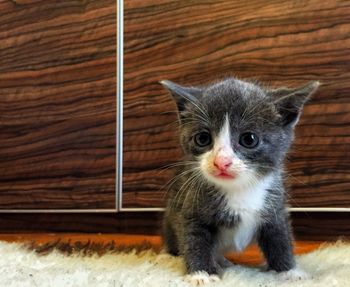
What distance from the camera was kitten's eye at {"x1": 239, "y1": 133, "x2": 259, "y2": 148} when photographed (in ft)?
3.24

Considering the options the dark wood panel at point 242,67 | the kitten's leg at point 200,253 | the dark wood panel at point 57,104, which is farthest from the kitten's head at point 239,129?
the dark wood panel at point 57,104

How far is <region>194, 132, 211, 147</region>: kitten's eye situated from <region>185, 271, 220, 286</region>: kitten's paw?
263 millimetres

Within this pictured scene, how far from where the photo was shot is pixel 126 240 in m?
1.53

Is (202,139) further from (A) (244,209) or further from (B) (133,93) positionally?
(B) (133,93)

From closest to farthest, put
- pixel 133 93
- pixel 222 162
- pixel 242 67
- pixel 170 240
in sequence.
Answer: pixel 222 162
pixel 170 240
pixel 242 67
pixel 133 93

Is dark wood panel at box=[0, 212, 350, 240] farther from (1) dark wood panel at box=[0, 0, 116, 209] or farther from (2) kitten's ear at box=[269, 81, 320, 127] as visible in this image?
(2) kitten's ear at box=[269, 81, 320, 127]

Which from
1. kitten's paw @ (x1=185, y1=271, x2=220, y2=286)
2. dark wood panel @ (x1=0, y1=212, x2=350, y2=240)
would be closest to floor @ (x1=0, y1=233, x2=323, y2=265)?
dark wood panel @ (x1=0, y1=212, x2=350, y2=240)

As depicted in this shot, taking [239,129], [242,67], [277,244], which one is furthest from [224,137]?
[242,67]

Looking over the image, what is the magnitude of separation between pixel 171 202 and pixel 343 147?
22.3 inches

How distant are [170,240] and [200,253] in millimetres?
228

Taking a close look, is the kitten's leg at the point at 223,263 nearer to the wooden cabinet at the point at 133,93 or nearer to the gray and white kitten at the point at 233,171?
the gray and white kitten at the point at 233,171

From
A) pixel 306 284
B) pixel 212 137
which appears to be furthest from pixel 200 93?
pixel 306 284

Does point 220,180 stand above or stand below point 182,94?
below

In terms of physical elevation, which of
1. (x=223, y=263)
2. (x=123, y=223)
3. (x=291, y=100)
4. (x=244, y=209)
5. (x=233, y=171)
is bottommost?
(x=123, y=223)
